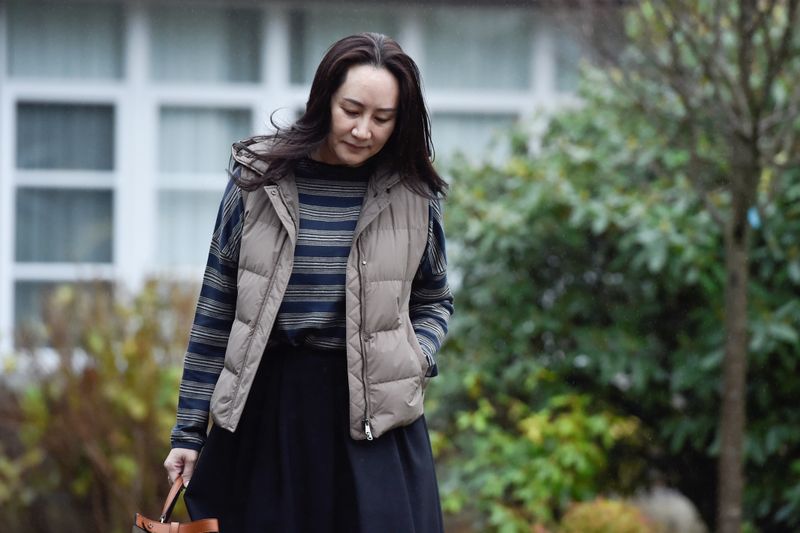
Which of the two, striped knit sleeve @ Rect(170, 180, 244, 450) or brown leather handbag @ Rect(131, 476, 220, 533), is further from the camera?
striped knit sleeve @ Rect(170, 180, 244, 450)

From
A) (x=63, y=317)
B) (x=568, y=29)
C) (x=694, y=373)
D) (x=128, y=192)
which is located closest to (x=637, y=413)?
(x=694, y=373)

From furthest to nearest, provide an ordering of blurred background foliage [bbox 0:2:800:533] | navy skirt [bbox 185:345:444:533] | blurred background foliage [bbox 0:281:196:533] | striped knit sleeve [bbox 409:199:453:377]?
blurred background foliage [bbox 0:281:196:533] < blurred background foliage [bbox 0:2:800:533] < striped knit sleeve [bbox 409:199:453:377] < navy skirt [bbox 185:345:444:533]

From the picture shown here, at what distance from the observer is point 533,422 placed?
5043mm

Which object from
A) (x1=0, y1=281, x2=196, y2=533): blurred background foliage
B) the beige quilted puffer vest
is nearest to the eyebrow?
the beige quilted puffer vest

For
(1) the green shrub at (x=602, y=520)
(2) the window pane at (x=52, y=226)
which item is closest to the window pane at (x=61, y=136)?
(2) the window pane at (x=52, y=226)

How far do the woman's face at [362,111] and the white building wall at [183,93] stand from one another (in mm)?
4778

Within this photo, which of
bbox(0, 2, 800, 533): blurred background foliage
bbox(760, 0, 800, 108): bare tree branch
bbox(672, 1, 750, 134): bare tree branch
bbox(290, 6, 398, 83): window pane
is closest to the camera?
bbox(760, 0, 800, 108): bare tree branch

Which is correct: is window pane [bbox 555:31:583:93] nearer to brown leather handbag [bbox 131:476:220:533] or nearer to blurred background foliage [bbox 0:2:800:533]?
blurred background foliage [bbox 0:2:800:533]

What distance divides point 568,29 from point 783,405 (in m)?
1.87

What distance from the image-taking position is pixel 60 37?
7672 millimetres

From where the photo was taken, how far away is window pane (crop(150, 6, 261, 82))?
7.73 meters

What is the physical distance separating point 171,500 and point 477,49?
5519 mm

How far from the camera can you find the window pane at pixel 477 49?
25.8ft

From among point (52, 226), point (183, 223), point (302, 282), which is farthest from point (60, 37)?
point (302, 282)
